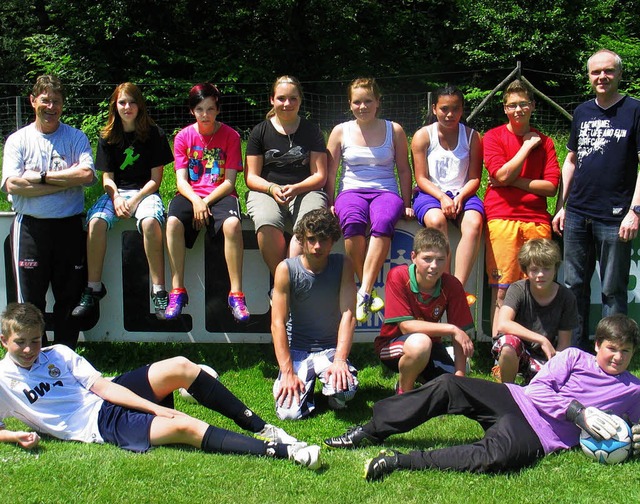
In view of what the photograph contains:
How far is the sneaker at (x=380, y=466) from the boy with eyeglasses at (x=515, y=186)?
1986 mm

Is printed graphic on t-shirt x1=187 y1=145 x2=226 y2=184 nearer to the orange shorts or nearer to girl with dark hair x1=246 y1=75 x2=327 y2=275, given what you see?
girl with dark hair x1=246 y1=75 x2=327 y2=275

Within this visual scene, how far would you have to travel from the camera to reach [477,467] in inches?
156

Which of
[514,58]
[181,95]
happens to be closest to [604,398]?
[181,95]

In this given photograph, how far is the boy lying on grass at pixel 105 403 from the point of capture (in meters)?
4.23

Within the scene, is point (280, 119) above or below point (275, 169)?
above

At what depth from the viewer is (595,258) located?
561 cm

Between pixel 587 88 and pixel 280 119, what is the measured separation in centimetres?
1545

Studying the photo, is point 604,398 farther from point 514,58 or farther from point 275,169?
point 514,58

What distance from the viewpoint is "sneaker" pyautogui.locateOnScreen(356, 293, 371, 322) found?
5.39m

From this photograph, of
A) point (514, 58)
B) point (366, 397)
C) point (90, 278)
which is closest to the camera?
point (366, 397)

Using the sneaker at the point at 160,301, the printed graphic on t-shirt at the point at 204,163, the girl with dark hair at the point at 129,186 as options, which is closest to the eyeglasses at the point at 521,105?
the printed graphic on t-shirt at the point at 204,163

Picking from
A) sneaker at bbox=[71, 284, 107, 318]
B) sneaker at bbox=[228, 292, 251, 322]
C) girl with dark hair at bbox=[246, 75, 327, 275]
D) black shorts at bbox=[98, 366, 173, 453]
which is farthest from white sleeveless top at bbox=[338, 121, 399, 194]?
black shorts at bbox=[98, 366, 173, 453]

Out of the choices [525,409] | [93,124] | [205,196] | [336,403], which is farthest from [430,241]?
[93,124]

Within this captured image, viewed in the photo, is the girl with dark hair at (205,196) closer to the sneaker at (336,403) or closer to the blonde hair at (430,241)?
the sneaker at (336,403)
